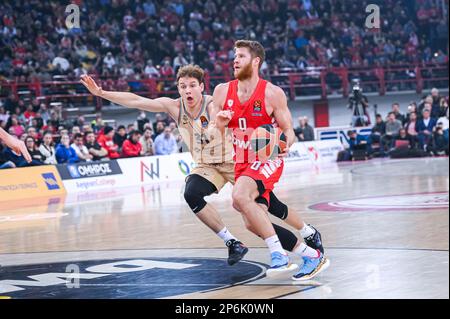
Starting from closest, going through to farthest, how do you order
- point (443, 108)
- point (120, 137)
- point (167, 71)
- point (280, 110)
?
point (280, 110) → point (120, 137) → point (443, 108) → point (167, 71)

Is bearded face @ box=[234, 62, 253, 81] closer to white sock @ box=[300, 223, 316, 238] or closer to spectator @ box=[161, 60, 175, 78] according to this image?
white sock @ box=[300, 223, 316, 238]

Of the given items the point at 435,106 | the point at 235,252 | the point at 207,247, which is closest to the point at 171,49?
the point at 435,106

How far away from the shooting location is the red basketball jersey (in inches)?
291

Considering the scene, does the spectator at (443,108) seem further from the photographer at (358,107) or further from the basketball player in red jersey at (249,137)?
the basketball player in red jersey at (249,137)

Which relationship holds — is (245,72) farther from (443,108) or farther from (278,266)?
(443,108)

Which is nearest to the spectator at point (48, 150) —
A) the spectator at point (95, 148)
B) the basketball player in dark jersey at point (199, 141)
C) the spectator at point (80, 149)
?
the spectator at point (80, 149)

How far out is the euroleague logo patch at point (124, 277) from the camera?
273 inches

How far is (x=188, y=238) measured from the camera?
1058cm

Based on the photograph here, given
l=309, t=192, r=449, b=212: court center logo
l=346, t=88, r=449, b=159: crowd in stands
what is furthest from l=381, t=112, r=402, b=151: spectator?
l=309, t=192, r=449, b=212: court center logo

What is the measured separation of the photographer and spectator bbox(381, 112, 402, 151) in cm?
201

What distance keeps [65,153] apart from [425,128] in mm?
11395

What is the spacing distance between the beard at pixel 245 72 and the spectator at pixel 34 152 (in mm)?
13023

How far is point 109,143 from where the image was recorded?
22.6 m
